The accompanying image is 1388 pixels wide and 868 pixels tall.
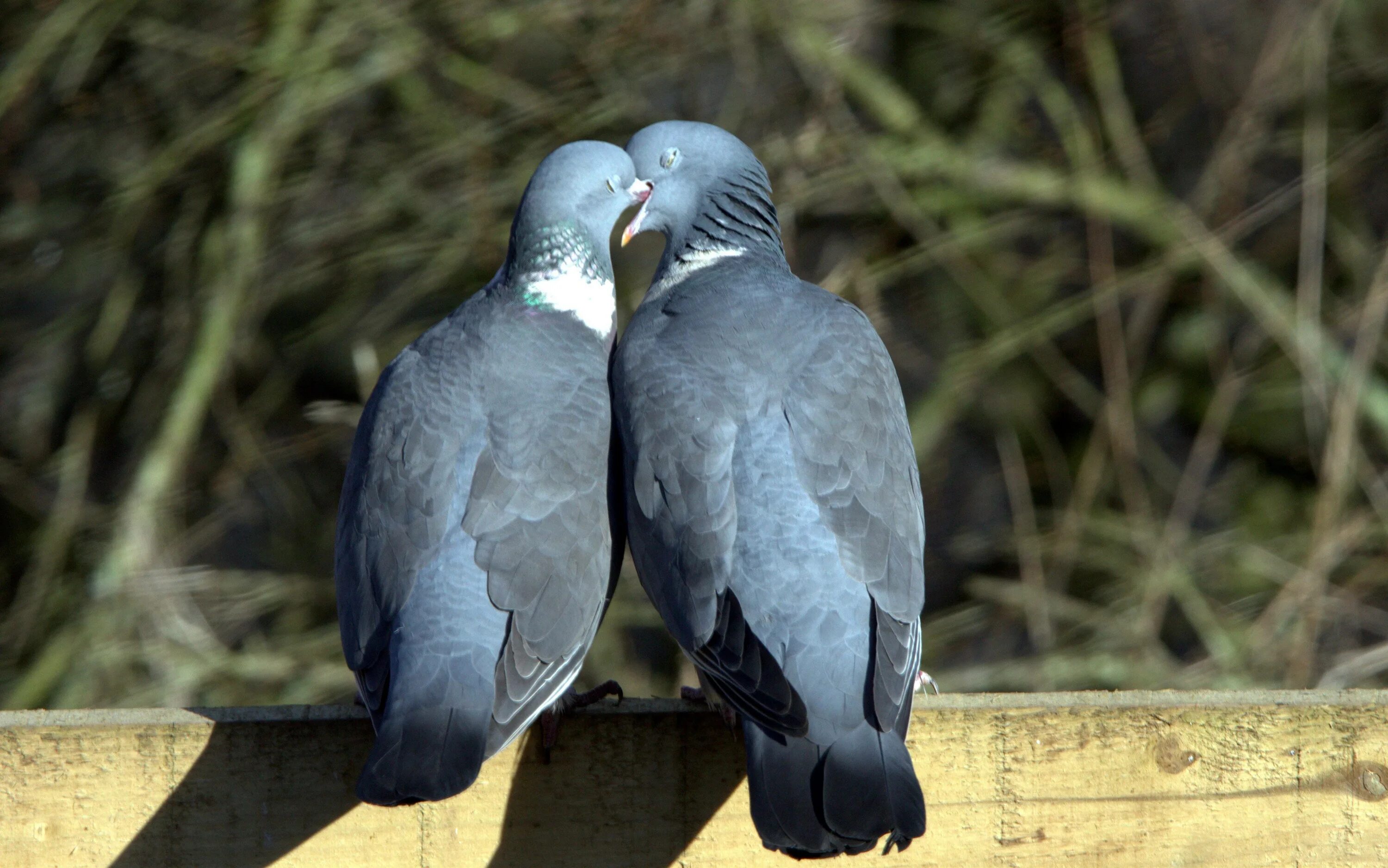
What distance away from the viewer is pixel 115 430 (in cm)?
420

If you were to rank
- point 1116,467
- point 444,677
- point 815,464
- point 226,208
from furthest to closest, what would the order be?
point 1116,467, point 226,208, point 815,464, point 444,677

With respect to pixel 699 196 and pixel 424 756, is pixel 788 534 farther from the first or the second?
pixel 699 196

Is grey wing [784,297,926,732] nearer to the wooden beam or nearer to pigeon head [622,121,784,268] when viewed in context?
the wooden beam

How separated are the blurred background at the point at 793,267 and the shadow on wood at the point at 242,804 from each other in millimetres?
2209

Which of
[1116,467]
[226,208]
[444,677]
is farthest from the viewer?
[1116,467]

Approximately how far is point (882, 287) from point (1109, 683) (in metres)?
1.34

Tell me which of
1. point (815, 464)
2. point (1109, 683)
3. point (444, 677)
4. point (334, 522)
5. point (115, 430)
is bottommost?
point (1109, 683)

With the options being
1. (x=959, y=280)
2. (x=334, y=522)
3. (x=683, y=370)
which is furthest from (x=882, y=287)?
(x=683, y=370)

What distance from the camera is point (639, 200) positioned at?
2.72 metres

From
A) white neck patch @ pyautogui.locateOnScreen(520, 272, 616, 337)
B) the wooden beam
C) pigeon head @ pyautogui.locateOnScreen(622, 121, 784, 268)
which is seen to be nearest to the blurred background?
pigeon head @ pyautogui.locateOnScreen(622, 121, 784, 268)

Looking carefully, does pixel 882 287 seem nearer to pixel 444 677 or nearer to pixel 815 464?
pixel 815 464

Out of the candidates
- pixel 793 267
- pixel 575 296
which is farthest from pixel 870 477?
pixel 793 267

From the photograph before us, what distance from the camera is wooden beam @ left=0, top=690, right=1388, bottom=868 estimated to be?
180 centimetres

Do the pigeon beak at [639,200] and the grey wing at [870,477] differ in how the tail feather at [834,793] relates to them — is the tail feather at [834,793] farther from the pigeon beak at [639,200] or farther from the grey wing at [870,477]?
the pigeon beak at [639,200]
